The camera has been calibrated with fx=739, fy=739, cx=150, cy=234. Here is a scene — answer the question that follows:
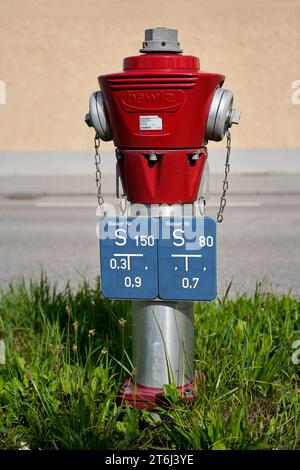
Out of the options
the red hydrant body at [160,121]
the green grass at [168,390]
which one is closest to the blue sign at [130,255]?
the red hydrant body at [160,121]

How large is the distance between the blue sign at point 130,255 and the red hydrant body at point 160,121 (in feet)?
0.41

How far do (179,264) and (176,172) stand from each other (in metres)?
0.32

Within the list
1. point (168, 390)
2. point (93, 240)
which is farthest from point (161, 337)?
point (93, 240)

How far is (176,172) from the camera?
8.53 feet

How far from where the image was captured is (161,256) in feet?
8.43

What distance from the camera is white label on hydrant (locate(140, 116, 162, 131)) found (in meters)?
2.53

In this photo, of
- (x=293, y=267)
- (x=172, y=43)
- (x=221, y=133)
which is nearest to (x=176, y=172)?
(x=221, y=133)

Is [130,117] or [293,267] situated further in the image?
[293,267]

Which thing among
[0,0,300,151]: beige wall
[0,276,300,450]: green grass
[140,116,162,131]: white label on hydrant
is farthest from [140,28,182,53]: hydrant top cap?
[0,0,300,151]: beige wall

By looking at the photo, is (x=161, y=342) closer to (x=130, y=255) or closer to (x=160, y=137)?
(x=130, y=255)

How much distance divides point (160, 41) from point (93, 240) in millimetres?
4908

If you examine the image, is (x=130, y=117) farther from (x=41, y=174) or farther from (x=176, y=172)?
(x=41, y=174)

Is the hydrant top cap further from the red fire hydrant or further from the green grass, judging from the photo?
the green grass

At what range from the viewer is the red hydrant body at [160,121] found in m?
2.48
